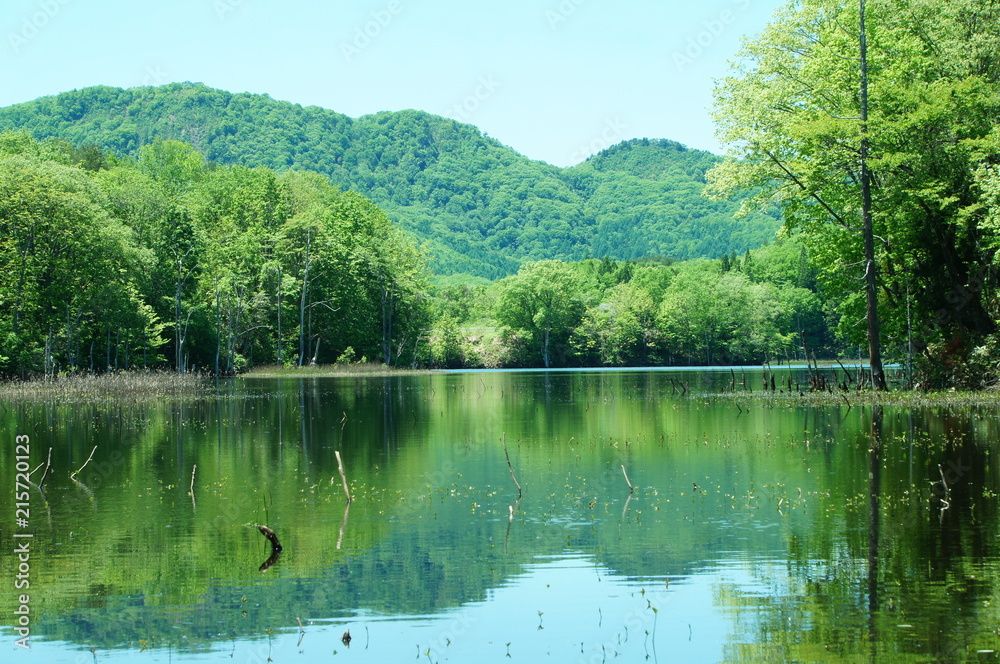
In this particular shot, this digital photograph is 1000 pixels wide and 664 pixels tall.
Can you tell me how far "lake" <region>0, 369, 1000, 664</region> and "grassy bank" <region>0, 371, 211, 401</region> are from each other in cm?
2160

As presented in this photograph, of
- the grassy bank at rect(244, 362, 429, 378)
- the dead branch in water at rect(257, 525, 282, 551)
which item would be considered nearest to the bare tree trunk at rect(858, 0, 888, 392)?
the dead branch in water at rect(257, 525, 282, 551)

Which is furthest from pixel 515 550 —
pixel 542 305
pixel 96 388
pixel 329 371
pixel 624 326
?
pixel 624 326

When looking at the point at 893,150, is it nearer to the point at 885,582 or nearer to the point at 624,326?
the point at 885,582

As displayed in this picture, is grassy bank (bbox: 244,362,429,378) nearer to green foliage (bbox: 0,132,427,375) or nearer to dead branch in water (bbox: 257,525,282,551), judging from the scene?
green foliage (bbox: 0,132,427,375)

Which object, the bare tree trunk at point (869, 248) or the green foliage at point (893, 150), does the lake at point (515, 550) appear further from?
the green foliage at point (893, 150)

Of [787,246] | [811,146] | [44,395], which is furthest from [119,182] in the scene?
[787,246]

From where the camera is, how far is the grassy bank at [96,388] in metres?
50.8

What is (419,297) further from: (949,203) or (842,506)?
(842,506)

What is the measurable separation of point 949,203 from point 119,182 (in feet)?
255

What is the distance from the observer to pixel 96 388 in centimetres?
5197

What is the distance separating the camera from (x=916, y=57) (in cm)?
4197

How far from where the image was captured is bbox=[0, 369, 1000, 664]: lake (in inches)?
431

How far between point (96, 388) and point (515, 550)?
43025 millimetres

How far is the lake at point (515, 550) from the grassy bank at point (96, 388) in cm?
2160
